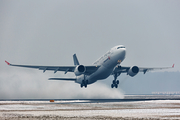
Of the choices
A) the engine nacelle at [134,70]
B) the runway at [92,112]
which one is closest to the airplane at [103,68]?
the engine nacelle at [134,70]

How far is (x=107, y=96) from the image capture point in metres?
84.4

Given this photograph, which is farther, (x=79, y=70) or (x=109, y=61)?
(x=79, y=70)

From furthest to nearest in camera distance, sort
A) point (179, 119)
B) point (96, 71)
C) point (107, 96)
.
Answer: point (107, 96), point (96, 71), point (179, 119)

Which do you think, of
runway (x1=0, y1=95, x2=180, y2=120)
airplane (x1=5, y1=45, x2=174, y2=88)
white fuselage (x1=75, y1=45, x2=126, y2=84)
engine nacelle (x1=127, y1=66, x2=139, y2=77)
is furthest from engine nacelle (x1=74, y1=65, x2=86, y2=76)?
runway (x1=0, y1=95, x2=180, y2=120)

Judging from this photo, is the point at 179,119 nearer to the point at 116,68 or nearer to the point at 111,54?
the point at 111,54

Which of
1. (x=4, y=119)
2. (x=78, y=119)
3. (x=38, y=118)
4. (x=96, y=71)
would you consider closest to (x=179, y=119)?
(x=78, y=119)

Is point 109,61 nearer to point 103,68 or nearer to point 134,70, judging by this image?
point 103,68

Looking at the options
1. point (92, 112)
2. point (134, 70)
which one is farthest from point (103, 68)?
point (92, 112)

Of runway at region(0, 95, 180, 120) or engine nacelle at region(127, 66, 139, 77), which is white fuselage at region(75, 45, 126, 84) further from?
runway at region(0, 95, 180, 120)

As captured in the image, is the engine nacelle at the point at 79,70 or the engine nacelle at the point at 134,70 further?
the engine nacelle at the point at 134,70

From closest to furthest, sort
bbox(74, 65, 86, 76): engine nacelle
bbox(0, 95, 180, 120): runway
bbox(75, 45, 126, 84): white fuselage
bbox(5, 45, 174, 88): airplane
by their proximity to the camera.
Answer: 1. bbox(0, 95, 180, 120): runway
2. bbox(75, 45, 126, 84): white fuselage
3. bbox(5, 45, 174, 88): airplane
4. bbox(74, 65, 86, 76): engine nacelle

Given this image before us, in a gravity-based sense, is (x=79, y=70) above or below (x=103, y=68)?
below

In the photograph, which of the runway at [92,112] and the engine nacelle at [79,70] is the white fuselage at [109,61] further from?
the runway at [92,112]

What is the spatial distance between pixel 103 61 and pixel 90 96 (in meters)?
23.3
